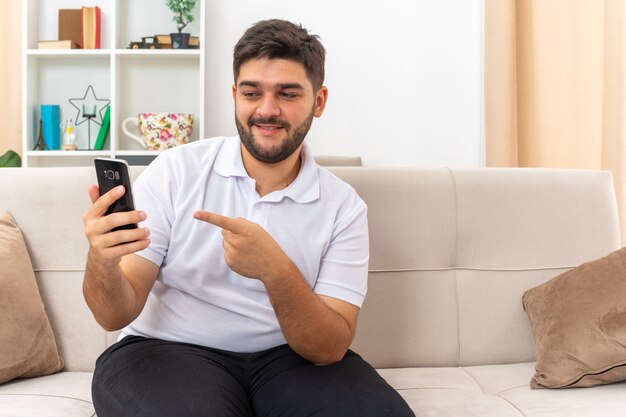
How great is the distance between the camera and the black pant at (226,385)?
49.2 inches

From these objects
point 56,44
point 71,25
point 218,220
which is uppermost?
point 71,25

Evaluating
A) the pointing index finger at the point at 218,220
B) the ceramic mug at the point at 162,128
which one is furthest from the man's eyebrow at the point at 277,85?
the ceramic mug at the point at 162,128

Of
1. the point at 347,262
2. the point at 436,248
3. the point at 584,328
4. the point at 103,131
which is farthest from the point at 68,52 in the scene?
the point at 584,328

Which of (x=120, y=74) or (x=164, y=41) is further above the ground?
(x=164, y=41)

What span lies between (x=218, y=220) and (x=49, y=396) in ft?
1.76

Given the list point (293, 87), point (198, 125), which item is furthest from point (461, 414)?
point (198, 125)

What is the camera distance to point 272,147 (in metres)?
1.54

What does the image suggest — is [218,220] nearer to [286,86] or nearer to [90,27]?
[286,86]

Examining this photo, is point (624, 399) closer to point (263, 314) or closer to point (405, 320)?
point (405, 320)

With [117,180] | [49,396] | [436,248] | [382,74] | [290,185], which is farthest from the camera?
[382,74]

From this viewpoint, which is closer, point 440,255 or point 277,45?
point 277,45

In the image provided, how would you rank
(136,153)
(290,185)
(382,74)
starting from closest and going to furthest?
1. (290,185)
2. (136,153)
3. (382,74)

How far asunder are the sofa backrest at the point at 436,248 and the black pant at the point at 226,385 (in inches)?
13.3

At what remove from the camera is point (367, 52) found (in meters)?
3.77
